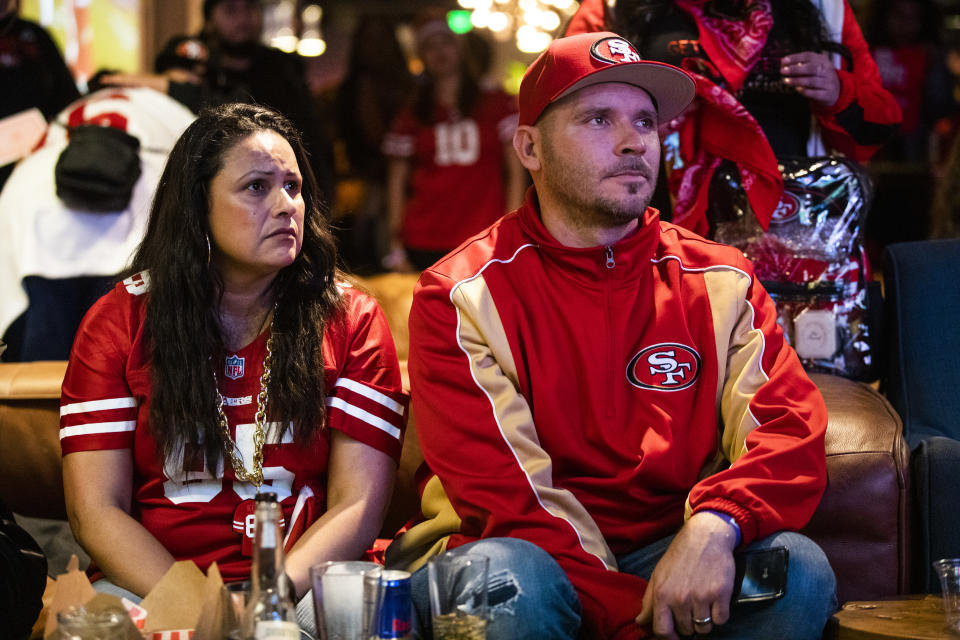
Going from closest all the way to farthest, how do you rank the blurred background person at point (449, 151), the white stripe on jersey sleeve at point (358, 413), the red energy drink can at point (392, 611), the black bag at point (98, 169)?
the red energy drink can at point (392, 611), the white stripe on jersey sleeve at point (358, 413), the black bag at point (98, 169), the blurred background person at point (449, 151)

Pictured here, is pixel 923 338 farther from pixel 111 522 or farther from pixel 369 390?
pixel 111 522

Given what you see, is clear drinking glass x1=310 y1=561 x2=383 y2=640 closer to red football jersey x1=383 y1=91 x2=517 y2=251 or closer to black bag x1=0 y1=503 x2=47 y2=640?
black bag x1=0 y1=503 x2=47 y2=640

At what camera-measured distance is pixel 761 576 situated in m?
1.85

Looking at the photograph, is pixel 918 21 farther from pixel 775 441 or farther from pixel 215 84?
pixel 775 441

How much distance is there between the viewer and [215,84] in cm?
419

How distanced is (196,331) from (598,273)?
2.74 feet

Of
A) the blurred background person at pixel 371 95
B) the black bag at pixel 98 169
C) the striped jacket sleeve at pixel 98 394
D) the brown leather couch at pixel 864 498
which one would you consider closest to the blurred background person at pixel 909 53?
the blurred background person at pixel 371 95

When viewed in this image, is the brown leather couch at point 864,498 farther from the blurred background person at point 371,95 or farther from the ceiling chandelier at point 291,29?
the ceiling chandelier at point 291,29

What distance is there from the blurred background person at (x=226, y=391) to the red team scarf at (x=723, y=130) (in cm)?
97

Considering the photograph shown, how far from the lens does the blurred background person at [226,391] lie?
2.21m

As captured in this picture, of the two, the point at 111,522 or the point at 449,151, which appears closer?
the point at 111,522

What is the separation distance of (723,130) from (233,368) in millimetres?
1390

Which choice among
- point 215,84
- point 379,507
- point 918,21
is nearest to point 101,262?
point 215,84

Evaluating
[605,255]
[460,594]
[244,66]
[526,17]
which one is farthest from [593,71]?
[526,17]
